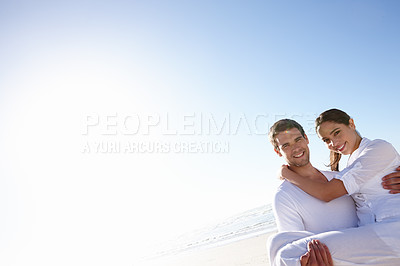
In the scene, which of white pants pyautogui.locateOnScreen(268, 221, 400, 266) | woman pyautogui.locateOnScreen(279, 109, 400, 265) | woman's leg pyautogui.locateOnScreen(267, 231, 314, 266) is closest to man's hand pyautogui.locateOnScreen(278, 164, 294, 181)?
woman pyautogui.locateOnScreen(279, 109, 400, 265)

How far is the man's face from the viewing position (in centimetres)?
343

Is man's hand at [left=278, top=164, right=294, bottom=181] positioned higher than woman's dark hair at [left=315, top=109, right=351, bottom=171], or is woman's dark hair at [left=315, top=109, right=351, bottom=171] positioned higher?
woman's dark hair at [left=315, top=109, right=351, bottom=171]

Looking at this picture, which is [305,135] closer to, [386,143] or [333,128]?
[333,128]

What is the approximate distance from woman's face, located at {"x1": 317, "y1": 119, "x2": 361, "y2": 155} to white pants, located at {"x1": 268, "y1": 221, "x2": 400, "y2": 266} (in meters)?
1.17

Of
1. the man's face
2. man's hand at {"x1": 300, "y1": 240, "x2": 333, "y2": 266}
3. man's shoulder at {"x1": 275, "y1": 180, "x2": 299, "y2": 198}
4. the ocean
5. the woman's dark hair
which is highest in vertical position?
the woman's dark hair

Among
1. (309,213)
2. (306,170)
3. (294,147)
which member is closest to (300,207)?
(309,213)

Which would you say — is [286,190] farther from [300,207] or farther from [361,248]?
[361,248]

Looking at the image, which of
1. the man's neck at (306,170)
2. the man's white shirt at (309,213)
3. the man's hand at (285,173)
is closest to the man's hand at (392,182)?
the man's white shirt at (309,213)

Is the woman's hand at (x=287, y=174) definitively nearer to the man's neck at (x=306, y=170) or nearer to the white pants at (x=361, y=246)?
the man's neck at (x=306, y=170)

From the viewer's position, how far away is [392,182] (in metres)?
2.86

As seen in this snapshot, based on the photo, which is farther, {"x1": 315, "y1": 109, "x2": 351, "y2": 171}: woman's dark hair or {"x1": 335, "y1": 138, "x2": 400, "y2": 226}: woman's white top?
{"x1": 315, "y1": 109, "x2": 351, "y2": 171}: woman's dark hair

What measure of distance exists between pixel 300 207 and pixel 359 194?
1.94 ft

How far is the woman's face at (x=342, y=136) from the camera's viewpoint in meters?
3.43

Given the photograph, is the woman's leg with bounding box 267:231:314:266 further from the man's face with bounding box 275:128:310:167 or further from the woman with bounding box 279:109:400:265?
the man's face with bounding box 275:128:310:167
